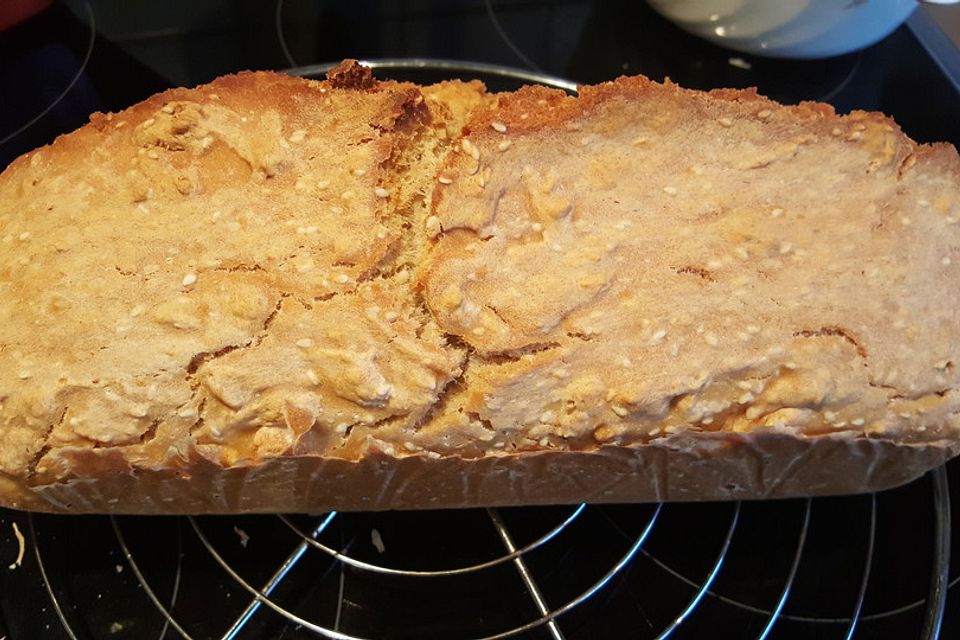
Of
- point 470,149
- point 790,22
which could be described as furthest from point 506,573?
point 790,22

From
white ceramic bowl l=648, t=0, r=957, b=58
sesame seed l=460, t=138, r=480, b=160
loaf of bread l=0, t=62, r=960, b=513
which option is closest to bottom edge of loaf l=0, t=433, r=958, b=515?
loaf of bread l=0, t=62, r=960, b=513

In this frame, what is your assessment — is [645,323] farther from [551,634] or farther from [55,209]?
[55,209]

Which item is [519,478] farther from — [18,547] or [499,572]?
[18,547]

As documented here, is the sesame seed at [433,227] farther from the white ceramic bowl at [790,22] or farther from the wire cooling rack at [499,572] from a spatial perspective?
the white ceramic bowl at [790,22]

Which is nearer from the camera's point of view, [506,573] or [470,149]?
[470,149]

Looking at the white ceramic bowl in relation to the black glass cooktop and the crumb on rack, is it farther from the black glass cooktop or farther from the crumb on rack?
the crumb on rack

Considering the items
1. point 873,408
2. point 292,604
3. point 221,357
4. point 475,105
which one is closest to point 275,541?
point 292,604
